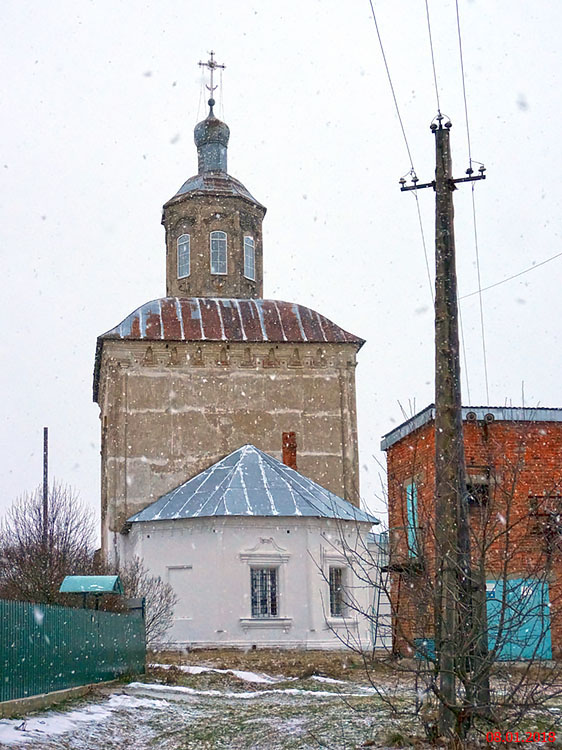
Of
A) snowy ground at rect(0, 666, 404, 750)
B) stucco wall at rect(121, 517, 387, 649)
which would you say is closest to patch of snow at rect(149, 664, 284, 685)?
snowy ground at rect(0, 666, 404, 750)

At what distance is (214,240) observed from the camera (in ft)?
127

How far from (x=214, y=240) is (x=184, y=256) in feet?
4.33

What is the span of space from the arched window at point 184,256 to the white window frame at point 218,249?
890 millimetres

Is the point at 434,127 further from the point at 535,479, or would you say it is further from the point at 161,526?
the point at 161,526

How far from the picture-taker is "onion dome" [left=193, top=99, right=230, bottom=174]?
134 feet

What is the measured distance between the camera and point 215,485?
30.8 m

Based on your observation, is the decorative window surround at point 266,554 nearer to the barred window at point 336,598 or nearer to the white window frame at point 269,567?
the white window frame at point 269,567

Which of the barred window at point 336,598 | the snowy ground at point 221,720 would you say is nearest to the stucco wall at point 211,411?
the barred window at point 336,598

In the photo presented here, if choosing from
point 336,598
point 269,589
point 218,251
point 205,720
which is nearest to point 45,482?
point 218,251

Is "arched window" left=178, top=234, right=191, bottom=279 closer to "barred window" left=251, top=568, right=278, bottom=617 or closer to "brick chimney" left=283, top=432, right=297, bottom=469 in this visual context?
"brick chimney" left=283, top=432, right=297, bottom=469

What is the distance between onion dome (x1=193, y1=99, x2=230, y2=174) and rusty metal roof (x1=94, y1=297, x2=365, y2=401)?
6451 millimetres

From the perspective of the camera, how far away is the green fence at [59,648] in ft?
42.3

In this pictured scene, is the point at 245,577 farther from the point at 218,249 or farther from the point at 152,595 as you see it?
the point at 218,249

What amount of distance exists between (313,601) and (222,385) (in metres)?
9.60
